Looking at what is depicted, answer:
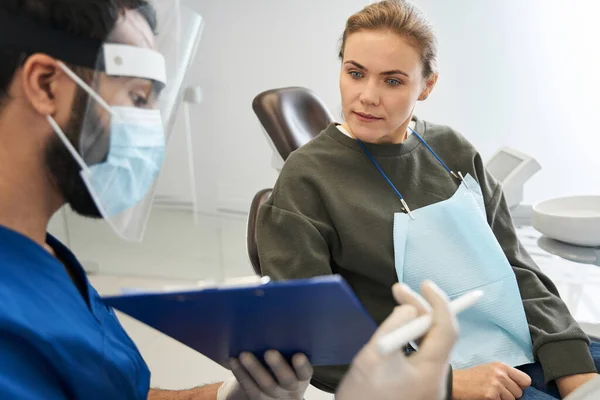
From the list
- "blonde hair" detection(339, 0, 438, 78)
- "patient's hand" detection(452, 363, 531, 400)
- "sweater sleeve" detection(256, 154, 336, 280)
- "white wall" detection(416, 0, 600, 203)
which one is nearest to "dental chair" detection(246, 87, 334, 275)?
"sweater sleeve" detection(256, 154, 336, 280)

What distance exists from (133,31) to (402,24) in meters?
0.69

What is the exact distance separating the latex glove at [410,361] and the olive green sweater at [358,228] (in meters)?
0.53

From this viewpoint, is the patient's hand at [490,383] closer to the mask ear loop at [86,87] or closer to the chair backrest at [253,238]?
the chair backrest at [253,238]

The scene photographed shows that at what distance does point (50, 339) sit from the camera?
73cm

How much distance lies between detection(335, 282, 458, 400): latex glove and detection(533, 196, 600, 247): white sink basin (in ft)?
3.56

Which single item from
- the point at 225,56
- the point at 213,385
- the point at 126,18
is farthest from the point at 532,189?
the point at 126,18

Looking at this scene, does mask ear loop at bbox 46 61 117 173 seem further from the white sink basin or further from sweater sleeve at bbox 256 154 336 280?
the white sink basin

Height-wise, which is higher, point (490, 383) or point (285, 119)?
point (285, 119)

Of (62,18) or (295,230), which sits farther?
(295,230)

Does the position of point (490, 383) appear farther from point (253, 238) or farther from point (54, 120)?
point (54, 120)

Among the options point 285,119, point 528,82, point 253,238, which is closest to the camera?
point 253,238

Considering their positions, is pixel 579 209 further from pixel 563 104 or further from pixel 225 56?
pixel 225 56

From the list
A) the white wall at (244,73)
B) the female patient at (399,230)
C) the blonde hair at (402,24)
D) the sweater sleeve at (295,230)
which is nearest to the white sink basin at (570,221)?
the female patient at (399,230)

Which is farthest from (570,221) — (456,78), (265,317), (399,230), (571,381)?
(456,78)
